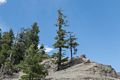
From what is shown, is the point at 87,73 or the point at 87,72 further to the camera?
the point at 87,72

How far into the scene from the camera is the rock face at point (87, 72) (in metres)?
76.4

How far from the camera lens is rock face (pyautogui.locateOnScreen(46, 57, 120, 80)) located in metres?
76.4

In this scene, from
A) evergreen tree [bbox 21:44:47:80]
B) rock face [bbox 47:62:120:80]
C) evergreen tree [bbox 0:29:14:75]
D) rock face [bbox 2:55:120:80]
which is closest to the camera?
evergreen tree [bbox 21:44:47:80]

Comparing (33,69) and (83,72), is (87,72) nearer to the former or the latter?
(83,72)

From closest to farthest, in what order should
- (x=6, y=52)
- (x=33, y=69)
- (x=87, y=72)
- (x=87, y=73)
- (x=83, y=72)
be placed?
(x=33, y=69) → (x=87, y=73) → (x=83, y=72) → (x=87, y=72) → (x=6, y=52)

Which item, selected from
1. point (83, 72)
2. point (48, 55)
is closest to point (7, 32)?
point (48, 55)

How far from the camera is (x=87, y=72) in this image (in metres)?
81.5

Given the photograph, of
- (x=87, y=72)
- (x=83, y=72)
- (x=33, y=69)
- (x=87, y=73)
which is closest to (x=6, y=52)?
(x=83, y=72)

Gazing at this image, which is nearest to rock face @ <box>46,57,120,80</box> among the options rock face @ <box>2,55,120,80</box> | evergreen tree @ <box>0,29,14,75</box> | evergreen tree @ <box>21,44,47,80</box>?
rock face @ <box>2,55,120,80</box>

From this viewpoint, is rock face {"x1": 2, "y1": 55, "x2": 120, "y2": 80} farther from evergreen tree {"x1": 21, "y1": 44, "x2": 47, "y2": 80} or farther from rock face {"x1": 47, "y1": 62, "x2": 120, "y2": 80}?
evergreen tree {"x1": 21, "y1": 44, "x2": 47, "y2": 80}

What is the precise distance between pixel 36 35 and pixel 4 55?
36.1ft

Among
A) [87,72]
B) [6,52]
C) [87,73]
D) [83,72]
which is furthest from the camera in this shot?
[6,52]

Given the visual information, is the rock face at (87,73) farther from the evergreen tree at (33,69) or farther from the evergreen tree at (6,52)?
the evergreen tree at (6,52)

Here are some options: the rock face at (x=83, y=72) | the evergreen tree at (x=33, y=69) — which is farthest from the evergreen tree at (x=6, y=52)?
the evergreen tree at (x=33, y=69)
